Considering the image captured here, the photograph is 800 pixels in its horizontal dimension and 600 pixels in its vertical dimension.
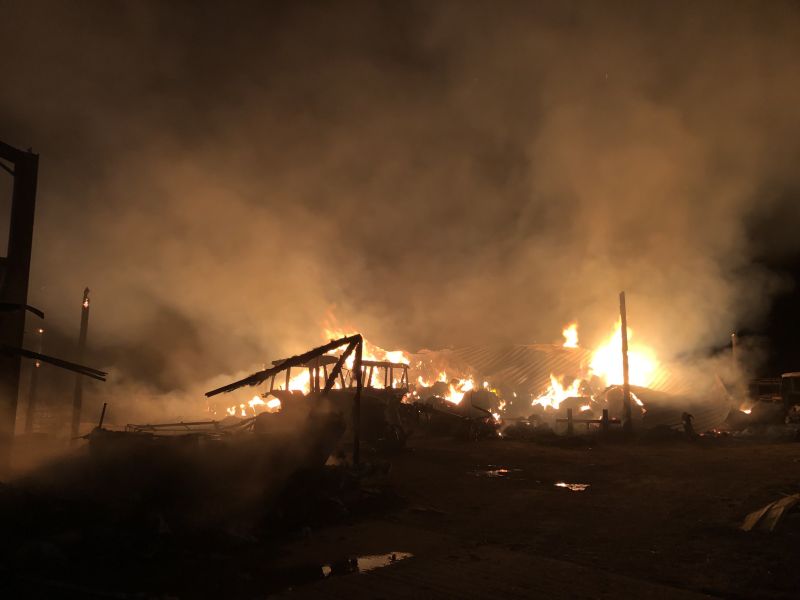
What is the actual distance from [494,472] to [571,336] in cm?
3352

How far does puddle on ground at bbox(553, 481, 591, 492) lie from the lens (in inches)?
449

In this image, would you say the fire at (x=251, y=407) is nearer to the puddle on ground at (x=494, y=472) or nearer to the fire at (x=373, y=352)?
the fire at (x=373, y=352)

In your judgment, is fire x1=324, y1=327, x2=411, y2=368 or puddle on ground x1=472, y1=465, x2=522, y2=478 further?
fire x1=324, y1=327, x2=411, y2=368

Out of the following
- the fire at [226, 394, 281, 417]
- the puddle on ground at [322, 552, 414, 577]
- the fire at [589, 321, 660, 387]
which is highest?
the fire at [589, 321, 660, 387]

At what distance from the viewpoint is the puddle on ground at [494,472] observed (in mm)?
13422

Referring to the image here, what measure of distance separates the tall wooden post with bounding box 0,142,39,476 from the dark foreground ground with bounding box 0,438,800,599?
19.1 ft

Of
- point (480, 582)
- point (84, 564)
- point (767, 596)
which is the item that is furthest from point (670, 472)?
point (84, 564)

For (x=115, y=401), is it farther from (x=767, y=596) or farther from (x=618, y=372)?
(x=767, y=596)

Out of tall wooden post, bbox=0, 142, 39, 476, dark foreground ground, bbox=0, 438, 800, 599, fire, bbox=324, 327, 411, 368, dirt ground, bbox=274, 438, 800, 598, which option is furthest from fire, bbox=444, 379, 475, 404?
tall wooden post, bbox=0, 142, 39, 476

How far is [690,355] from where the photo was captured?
38.3m

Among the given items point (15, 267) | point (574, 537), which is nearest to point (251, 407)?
point (15, 267)

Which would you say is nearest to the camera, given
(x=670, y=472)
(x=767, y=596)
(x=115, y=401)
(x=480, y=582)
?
(x=767, y=596)

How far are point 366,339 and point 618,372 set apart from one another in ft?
65.2

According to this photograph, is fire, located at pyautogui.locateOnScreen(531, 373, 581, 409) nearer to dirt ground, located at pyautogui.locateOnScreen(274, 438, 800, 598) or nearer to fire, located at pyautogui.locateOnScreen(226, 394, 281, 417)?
fire, located at pyautogui.locateOnScreen(226, 394, 281, 417)
